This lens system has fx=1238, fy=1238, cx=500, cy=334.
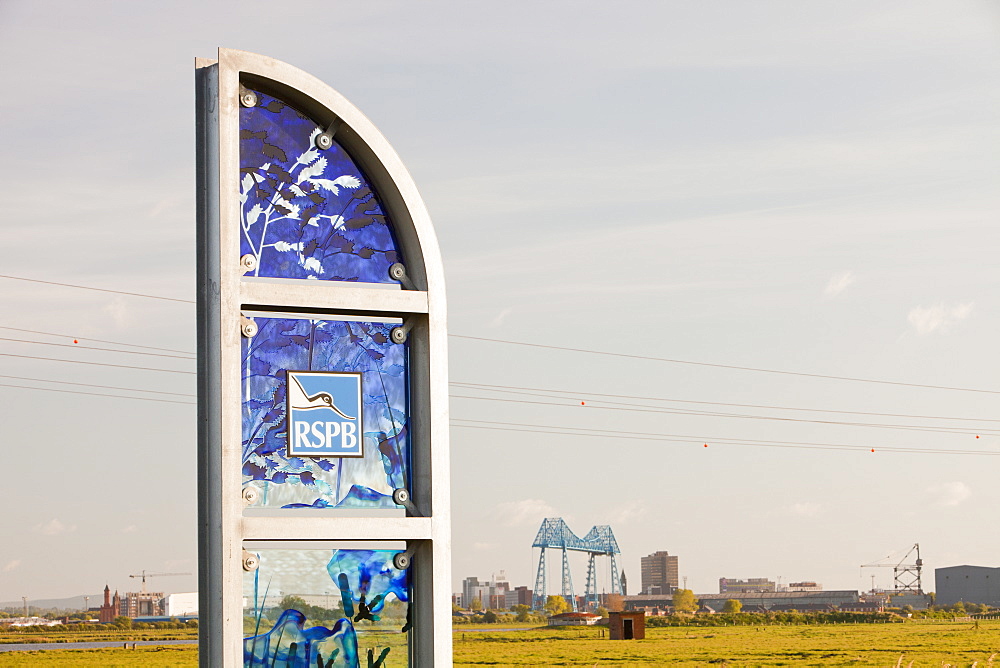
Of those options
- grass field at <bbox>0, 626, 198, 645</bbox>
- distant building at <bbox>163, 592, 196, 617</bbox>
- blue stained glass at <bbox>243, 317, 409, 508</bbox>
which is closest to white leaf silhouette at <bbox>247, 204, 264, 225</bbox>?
blue stained glass at <bbox>243, 317, 409, 508</bbox>

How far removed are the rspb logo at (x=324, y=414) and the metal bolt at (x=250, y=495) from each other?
192 mm

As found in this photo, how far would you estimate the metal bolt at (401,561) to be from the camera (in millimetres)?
4730

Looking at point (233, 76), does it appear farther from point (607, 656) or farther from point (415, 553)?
point (607, 656)

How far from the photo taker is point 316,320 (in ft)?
15.5

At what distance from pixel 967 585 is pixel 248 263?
7272 cm

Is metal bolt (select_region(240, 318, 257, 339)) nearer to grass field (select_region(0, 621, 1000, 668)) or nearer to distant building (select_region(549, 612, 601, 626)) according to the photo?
grass field (select_region(0, 621, 1000, 668))

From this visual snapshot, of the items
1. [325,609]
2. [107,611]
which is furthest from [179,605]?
[325,609]

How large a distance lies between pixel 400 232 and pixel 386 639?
62.1 inches

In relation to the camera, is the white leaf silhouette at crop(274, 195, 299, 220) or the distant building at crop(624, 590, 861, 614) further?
the distant building at crop(624, 590, 861, 614)

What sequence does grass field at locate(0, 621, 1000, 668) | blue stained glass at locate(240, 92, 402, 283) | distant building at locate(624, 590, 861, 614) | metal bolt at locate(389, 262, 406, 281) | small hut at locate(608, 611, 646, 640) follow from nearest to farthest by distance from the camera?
blue stained glass at locate(240, 92, 402, 283) < metal bolt at locate(389, 262, 406, 281) < grass field at locate(0, 621, 1000, 668) < small hut at locate(608, 611, 646, 640) < distant building at locate(624, 590, 861, 614)

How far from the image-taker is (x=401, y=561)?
4.73m

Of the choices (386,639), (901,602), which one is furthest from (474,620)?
(386,639)

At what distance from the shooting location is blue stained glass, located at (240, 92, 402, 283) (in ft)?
15.2

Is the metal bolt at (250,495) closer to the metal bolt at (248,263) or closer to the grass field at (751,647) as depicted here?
the metal bolt at (248,263)
